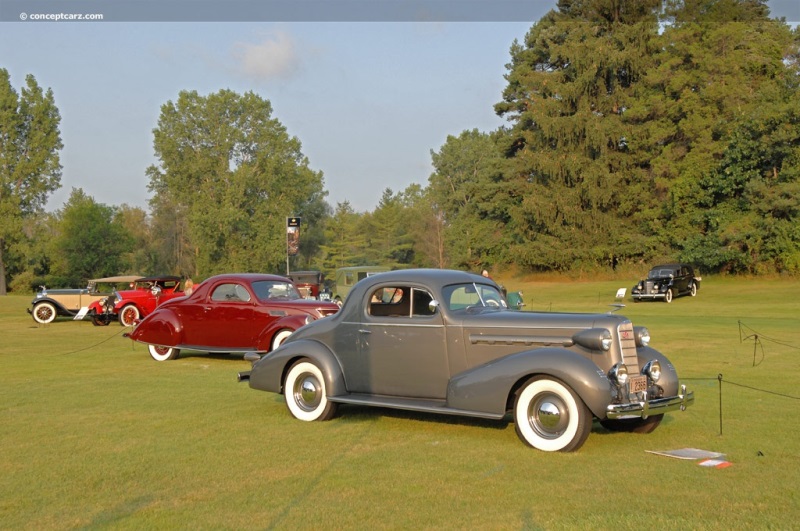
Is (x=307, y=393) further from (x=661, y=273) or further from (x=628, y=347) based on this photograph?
(x=661, y=273)

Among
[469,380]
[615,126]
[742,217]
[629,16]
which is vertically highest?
[629,16]

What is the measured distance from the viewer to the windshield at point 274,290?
16.4m

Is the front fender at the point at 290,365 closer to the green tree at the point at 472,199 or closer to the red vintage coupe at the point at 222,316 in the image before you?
the red vintage coupe at the point at 222,316

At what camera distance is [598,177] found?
60.5 m

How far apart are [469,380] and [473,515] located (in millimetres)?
2645

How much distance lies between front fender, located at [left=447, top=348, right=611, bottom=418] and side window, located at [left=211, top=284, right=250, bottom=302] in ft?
29.0

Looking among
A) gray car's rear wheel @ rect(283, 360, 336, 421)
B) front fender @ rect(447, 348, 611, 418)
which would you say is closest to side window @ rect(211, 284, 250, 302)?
gray car's rear wheel @ rect(283, 360, 336, 421)

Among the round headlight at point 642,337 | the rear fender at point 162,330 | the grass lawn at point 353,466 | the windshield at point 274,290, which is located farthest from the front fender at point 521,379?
the rear fender at point 162,330

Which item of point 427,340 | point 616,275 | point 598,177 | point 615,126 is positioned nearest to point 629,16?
point 615,126

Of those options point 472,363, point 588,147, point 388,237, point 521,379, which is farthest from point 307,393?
point 388,237

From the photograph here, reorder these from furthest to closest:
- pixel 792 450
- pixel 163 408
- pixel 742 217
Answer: pixel 742 217 < pixel 163 408 < pixel 792 450

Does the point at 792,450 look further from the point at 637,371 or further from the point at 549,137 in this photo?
the point at 549,137

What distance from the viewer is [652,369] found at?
8125 mm

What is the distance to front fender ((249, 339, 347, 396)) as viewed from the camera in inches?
361
